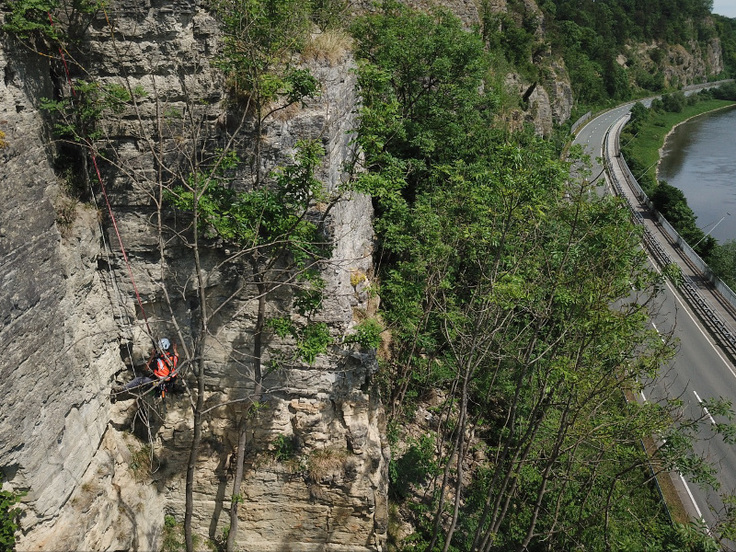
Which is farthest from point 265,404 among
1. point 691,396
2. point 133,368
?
point 691,396

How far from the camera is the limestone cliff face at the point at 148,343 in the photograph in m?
8.09

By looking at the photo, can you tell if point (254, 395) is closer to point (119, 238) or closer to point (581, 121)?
point (119, 238)

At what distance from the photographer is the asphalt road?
16266 mm

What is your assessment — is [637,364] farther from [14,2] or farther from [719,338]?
[719,338]

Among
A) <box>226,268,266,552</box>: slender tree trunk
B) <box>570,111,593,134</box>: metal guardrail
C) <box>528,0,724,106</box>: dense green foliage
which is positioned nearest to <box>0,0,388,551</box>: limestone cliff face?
<box>226,268,266,552</box>: slender tree trunk

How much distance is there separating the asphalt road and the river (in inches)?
742

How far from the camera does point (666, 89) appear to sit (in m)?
87.5

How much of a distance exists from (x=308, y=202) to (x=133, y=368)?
4364 millimetres

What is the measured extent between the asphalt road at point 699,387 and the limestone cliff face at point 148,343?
7.74m

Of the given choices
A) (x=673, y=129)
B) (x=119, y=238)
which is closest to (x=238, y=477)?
(x=119, y=238)

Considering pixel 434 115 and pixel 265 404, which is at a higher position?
pixel 434 115

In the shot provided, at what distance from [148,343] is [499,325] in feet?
19.6

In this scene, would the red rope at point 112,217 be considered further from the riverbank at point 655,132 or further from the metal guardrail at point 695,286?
the riverbank at point 655,132

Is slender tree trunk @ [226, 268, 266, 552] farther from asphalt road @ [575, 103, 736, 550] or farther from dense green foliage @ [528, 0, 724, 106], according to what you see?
dense green foliage @ [528, 0, 724, 106]
